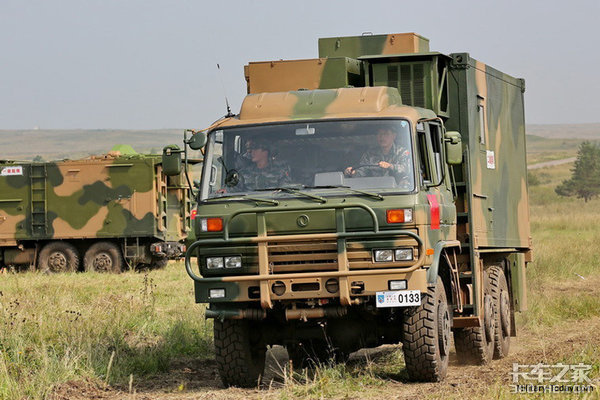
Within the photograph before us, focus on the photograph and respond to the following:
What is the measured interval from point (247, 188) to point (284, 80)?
6.98 feet

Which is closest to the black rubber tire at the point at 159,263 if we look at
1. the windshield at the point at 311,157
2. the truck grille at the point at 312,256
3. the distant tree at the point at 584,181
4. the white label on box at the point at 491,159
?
the white label on box at the point at 491,159

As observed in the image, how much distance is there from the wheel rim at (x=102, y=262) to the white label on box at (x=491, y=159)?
14.7m

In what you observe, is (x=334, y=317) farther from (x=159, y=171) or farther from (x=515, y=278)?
(x=159, y=171)

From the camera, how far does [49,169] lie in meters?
→ 26.0

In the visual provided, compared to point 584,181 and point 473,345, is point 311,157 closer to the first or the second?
point 473,345

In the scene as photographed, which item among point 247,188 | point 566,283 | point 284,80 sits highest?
point 284,80

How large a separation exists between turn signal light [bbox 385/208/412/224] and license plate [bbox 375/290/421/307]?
0.61 metres

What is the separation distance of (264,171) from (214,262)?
0.96 m

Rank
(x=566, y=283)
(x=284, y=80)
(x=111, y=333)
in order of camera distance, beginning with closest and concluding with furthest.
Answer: (x=284, y=80)
(x=111, y=333)
(x=566, y=283)

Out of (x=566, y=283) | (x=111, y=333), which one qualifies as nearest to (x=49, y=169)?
(x=566, y=283)

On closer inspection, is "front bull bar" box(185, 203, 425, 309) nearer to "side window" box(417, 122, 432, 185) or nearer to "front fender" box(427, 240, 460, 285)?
"front fender" box(427, 240, 460, 285)

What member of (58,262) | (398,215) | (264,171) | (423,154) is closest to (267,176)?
(264,171)

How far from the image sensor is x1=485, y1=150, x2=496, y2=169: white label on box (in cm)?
1270

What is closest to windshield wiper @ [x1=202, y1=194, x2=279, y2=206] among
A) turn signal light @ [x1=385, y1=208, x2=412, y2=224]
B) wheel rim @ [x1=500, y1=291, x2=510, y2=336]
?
turn signal light @ [x1=385, y1=208, x2=412, y2=224]
